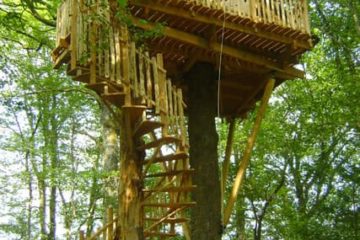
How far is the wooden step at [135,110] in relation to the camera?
5804 millimetres

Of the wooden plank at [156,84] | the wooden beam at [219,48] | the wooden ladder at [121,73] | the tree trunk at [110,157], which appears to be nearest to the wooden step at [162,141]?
the wooden ladder at [121,73]

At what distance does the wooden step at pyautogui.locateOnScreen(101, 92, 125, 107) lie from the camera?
5.81m

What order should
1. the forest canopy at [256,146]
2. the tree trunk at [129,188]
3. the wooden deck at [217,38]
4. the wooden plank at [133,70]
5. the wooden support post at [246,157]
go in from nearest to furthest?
the wooden plank at [133,70], the wooden deck at [217,38], the tree trunk at [129,188], the wooden support post at [246,157], the forest canopy at [256,146]

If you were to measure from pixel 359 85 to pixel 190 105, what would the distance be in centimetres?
422

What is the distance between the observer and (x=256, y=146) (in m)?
13.3

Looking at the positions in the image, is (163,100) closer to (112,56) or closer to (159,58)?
(159,58)

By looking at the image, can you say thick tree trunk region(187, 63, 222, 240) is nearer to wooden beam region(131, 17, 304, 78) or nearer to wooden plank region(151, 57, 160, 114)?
wooden beam region(131, 17, 304, 78)

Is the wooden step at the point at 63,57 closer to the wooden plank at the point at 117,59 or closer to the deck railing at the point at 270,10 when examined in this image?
the wooden plank at the point at 117,59

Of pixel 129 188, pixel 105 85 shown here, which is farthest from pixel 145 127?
pixel 129 188

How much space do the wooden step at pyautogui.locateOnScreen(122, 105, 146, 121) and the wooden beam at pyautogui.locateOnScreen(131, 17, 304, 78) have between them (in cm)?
121

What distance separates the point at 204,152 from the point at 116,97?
6.82 feet

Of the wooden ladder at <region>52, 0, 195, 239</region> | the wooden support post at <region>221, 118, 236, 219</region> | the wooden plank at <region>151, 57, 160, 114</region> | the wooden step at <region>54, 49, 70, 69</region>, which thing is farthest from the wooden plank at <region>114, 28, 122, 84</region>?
the wooden support post at <region>221, 118, 236, 219</region>

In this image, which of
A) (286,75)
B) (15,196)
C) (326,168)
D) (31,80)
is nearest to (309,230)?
(326,168)

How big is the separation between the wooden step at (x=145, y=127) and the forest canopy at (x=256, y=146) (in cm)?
180
